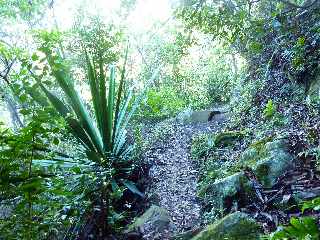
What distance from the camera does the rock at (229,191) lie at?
3178 mm

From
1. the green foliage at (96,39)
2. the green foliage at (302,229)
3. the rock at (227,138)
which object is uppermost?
the green foliage at (96,39)

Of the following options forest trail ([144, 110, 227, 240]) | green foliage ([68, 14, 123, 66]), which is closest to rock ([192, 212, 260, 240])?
forest trail ([144, 110, 227, 240])

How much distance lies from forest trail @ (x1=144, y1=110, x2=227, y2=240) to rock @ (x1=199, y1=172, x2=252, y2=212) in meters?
0.27

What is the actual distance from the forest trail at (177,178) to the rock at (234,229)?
0.67m

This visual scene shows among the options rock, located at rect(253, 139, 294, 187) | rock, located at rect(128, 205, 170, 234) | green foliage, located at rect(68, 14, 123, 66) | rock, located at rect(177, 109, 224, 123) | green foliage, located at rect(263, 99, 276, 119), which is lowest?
rock, located at rect(128, 205, 170, 234)

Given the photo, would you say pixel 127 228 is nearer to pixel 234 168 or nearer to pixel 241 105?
pixel 234 168

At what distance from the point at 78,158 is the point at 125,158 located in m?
0.56

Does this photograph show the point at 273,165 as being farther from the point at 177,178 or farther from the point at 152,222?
the point at 177,178

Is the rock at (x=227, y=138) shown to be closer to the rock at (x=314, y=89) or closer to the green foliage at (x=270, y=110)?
the green foliage at (x=270, y=110)

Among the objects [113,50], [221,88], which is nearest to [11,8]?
[113,50]

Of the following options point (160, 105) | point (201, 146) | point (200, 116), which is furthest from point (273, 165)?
point (160, 105)

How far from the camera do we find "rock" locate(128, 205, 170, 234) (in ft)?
11.0

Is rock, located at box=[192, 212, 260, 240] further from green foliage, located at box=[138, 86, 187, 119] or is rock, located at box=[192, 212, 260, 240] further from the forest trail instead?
green foliage, located at box=[138, 86, 187, 119]

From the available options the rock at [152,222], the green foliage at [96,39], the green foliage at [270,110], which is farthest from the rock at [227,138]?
the green foliage at [96,39]
